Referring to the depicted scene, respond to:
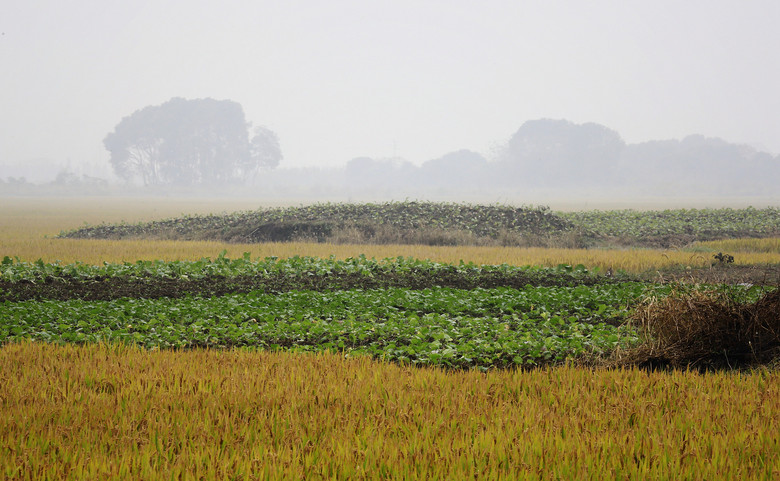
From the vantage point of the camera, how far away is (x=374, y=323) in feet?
38.2

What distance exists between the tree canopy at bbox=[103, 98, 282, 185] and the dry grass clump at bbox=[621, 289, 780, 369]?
12609cm

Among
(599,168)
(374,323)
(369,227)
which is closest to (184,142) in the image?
(599,168)

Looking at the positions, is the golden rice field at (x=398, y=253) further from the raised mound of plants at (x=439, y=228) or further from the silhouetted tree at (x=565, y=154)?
the silhouetted tree at (x=565, y=154)

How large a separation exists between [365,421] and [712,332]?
5.85m

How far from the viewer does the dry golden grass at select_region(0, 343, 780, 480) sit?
519 cm

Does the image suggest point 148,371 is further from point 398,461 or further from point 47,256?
point 47,256

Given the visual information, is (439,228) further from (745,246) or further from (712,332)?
(712,332)

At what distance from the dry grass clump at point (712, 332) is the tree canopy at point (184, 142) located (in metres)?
126

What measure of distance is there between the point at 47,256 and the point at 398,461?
67.4 feet

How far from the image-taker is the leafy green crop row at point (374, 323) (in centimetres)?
973

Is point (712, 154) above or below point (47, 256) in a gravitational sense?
above

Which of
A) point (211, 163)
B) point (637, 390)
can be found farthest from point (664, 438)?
point (211, 163)

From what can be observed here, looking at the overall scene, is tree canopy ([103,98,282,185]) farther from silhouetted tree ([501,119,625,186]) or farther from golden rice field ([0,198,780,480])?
golden rice field ([0,198,780,480])

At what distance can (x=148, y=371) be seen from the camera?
8.04 metres
